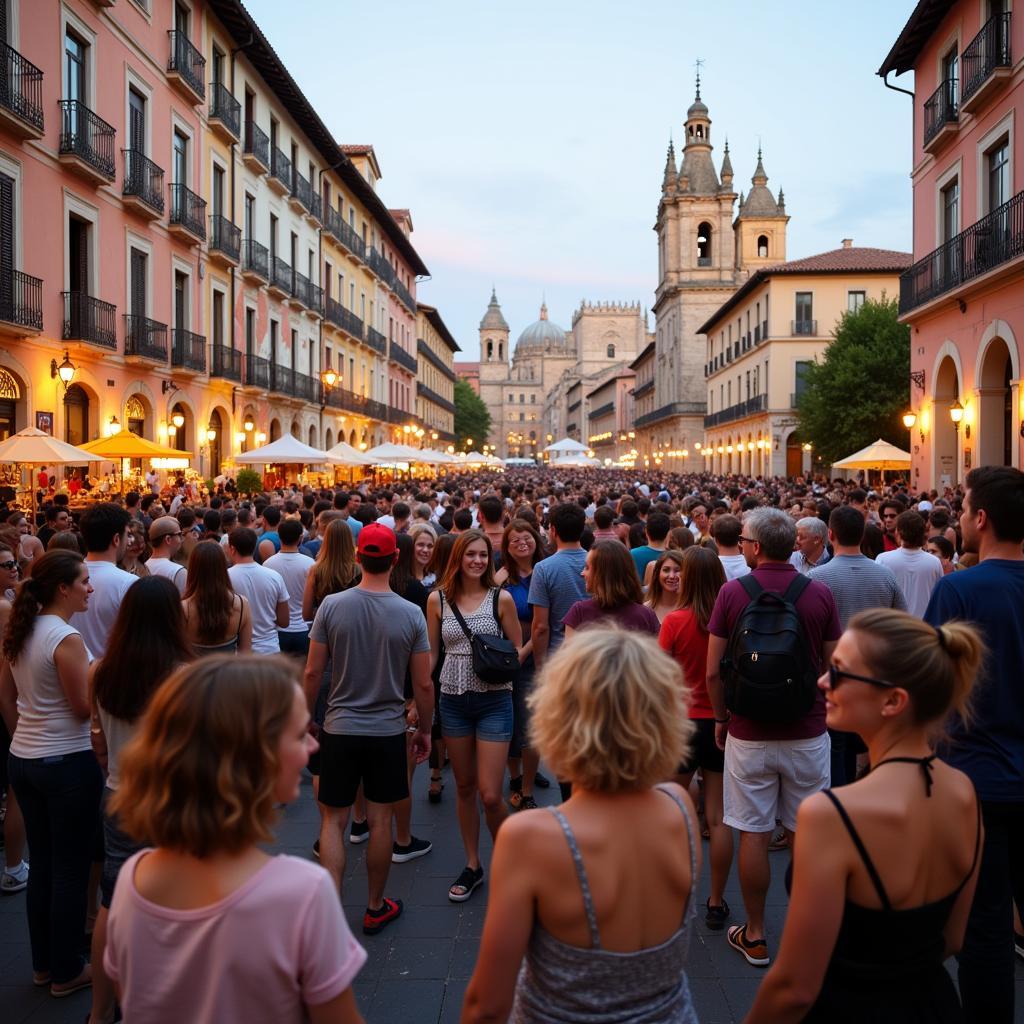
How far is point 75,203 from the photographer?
18.0 metres

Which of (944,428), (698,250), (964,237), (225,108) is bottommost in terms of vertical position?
(944,428)

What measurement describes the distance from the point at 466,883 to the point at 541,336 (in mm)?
187146

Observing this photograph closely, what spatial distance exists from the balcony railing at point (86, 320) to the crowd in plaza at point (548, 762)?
12.9m

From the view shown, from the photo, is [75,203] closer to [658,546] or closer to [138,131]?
[138,131]

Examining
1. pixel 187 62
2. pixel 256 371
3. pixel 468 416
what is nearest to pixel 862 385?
pixel 256 371

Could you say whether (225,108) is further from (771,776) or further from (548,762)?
(548,762)

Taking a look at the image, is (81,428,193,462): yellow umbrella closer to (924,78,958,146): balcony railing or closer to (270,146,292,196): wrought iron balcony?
(270,146,292,196): wrought iron balcony

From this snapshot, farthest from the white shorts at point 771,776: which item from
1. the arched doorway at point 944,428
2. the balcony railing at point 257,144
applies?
the balcony railing at point 257,144

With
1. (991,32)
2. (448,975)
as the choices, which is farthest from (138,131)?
(448,975)

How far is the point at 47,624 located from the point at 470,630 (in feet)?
7.34

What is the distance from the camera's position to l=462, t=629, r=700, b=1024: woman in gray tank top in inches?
81.9

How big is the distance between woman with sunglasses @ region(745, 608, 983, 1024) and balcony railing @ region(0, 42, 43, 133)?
1725cm

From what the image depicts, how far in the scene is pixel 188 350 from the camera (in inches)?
914

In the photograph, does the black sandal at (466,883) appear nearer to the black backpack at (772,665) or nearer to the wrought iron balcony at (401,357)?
the black backpack at (772,665)
